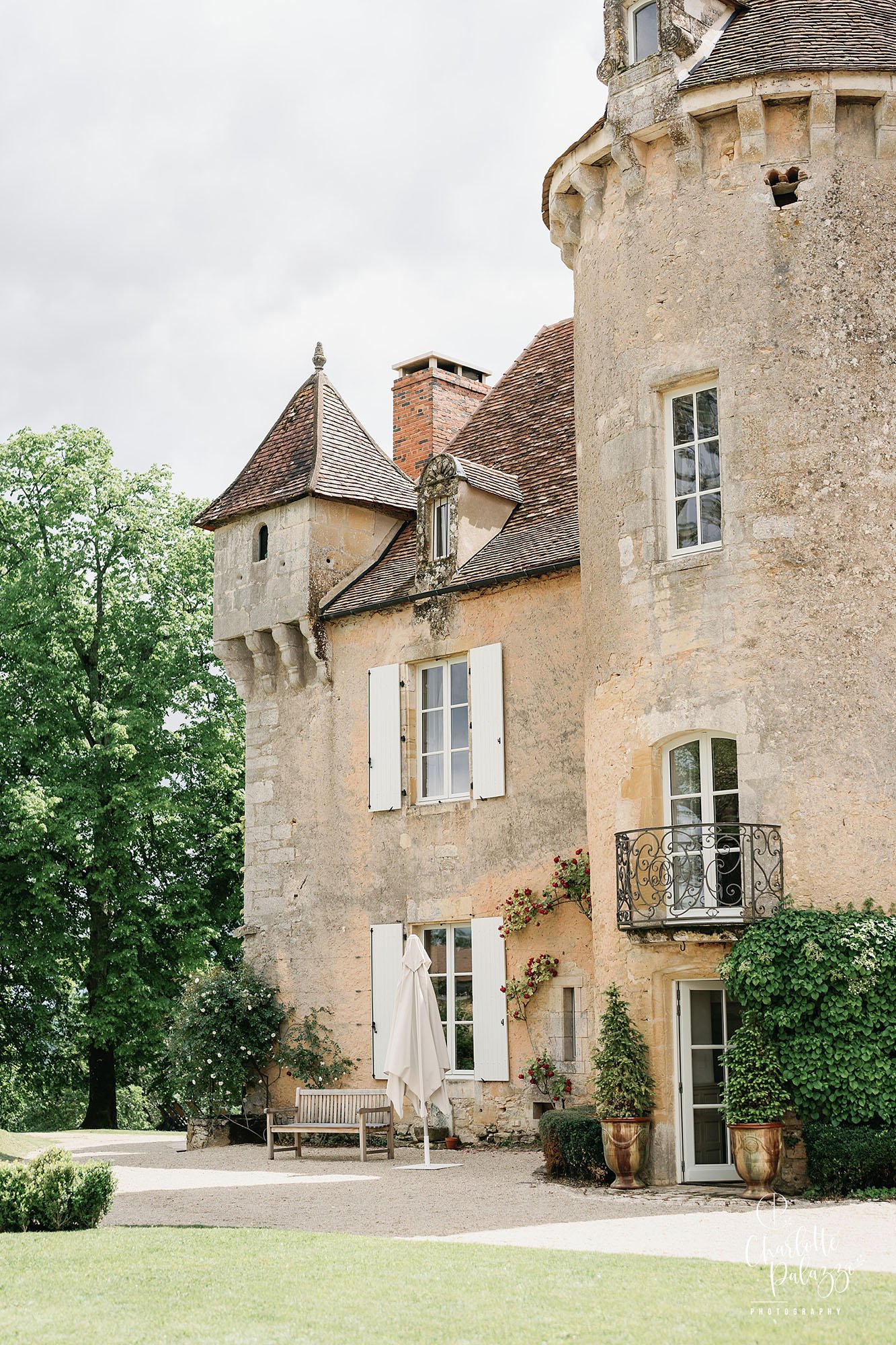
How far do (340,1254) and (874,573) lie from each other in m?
6.38

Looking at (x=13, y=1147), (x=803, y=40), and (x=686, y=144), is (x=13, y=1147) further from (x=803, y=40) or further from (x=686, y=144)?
(x=803, y=40)

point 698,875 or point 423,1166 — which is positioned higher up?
point 698,875

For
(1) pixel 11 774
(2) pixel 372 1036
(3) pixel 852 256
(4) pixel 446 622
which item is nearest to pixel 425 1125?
(2) pixel 372 1036

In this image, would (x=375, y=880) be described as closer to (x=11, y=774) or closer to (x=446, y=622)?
(x=446, y=622)

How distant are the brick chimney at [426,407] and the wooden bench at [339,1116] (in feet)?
26.2

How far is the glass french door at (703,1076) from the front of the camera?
11.6 meters

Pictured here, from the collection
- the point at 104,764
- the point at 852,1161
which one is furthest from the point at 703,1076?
the point at 104,764

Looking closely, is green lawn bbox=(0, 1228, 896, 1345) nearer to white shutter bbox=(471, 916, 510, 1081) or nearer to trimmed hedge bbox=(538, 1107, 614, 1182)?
trimmed hedge bbox=(538, 1107, 614, 1182)

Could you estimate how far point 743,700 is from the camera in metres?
11.6

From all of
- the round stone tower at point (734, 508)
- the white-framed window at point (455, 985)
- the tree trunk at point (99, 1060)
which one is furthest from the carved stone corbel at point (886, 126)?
the tree trunk at point (99, 1060)

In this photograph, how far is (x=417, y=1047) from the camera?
13352 mm

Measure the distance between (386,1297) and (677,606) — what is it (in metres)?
6.60

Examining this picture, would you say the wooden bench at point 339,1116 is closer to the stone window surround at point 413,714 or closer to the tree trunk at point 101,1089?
the stone window surround at point 413,714

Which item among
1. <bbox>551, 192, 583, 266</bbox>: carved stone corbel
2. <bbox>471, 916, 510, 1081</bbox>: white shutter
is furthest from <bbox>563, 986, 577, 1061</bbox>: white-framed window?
<bbox>551, 192, 583, 266</bbox>: carved stone corbel
